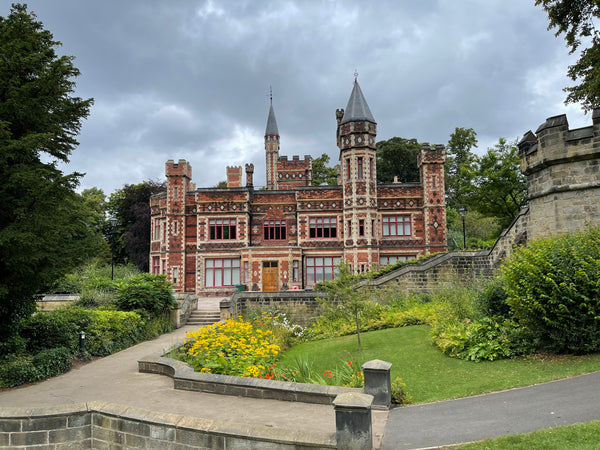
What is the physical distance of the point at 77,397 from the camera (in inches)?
359

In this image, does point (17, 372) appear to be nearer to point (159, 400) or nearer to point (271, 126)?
point (159, 400)

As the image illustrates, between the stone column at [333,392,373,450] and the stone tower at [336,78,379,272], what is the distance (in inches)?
1030

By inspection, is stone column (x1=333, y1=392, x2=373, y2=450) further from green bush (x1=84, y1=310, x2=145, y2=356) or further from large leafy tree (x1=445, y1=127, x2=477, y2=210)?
large leafy tree (x1=445, y1=127, x2=477, y2=210)

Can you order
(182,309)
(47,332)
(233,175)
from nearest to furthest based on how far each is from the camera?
1. (47,332)
2. (182,309)
3. (233,175)

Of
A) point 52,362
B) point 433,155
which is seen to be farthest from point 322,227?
point 52,362

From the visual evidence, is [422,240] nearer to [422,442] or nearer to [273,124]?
[273,124]

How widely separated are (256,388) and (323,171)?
5258 centimetres

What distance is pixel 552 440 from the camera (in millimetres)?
5535

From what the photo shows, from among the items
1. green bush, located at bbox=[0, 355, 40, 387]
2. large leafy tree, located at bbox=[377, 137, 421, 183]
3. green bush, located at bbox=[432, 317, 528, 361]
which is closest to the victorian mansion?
large leafy tree, located at bbox=[377, 137, 421, 183]

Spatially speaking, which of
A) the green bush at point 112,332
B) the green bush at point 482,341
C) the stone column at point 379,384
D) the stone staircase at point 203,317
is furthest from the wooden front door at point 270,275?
the stone column at point 379,384

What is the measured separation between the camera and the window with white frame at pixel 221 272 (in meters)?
33.4

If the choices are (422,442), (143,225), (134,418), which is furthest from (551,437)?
(143,225)

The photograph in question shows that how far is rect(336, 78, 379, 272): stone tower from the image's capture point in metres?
32.0

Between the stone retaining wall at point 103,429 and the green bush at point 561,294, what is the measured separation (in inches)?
280
